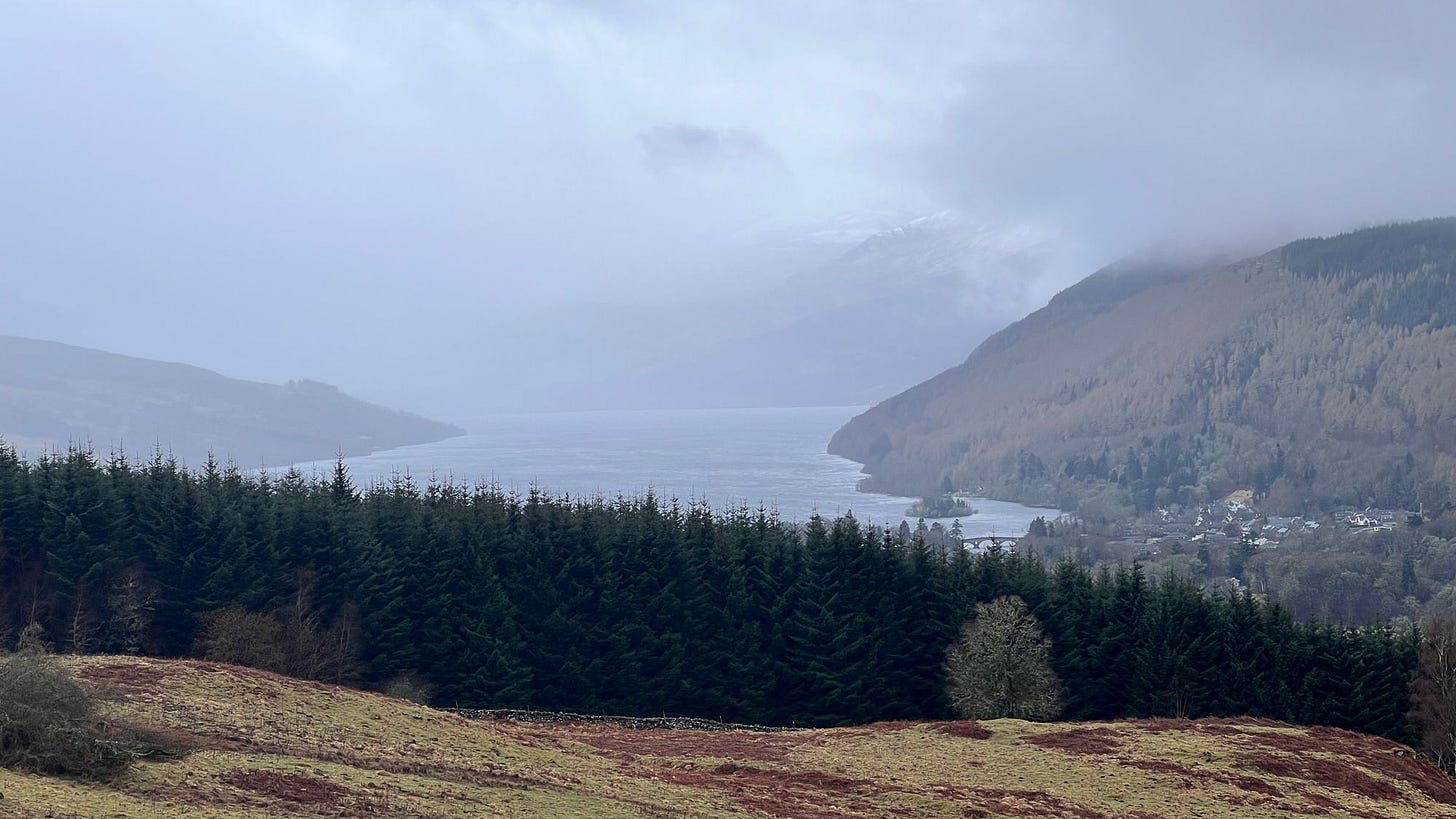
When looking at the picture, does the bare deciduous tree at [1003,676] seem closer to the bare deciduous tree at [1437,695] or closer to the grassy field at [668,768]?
the grassy field at [668,768]

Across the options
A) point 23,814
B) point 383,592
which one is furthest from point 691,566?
point 23,814

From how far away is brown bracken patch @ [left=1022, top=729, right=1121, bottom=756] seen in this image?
4981 centimetres

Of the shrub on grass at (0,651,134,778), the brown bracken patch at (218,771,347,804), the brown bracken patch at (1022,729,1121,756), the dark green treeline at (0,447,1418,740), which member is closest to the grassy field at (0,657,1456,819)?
the brown bracken patch at (218,771,347,804)

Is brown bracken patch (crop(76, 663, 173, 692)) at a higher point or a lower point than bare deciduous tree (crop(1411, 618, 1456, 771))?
higher

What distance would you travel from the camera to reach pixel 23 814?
2261 centimetres

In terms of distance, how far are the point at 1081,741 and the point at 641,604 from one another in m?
36.8

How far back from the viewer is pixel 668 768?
4244cm

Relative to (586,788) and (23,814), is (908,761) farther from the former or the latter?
(23,814)

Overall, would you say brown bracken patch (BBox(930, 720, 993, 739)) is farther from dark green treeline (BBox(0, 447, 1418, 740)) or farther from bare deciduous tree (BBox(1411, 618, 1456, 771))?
bare deciduous tree (BBox(1411, 618, 1456, 771))

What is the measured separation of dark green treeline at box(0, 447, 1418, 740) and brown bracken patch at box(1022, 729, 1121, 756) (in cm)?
2560

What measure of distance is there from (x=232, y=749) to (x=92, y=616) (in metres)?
38.5

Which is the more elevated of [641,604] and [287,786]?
[287,786]

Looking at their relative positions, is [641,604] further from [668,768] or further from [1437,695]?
[1437,695]

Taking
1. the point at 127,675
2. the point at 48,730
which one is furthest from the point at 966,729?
the point at 48,730
